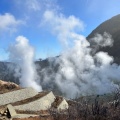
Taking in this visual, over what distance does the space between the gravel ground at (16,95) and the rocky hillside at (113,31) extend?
2906 inches

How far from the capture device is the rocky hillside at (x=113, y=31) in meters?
127

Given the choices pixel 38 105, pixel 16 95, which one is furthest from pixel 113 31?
pixel 38 105

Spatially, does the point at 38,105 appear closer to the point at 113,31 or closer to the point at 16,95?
the point at 16,95

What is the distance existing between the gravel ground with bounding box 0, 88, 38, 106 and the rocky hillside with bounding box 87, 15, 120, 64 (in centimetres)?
7381

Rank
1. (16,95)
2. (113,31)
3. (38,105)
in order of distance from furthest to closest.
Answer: (113,31) → (16,95) → (38,105)

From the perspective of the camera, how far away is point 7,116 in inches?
1341

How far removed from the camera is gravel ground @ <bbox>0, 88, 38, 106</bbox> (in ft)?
152

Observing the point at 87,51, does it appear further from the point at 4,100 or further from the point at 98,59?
the point at 4,100

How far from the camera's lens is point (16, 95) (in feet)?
158

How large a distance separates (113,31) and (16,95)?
101401mm

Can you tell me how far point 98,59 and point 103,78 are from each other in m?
15.2

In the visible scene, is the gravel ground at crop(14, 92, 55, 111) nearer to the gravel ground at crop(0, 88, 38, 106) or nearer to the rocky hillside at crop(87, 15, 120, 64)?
the gravel ground at crop(0, 88, 38, 106)

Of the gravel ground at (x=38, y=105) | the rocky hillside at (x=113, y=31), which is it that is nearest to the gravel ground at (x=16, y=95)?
the gravel ground at (x=38, y=105)

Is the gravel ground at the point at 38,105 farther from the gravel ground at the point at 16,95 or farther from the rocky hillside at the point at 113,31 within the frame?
the rocky hillside at the point at 113,31
